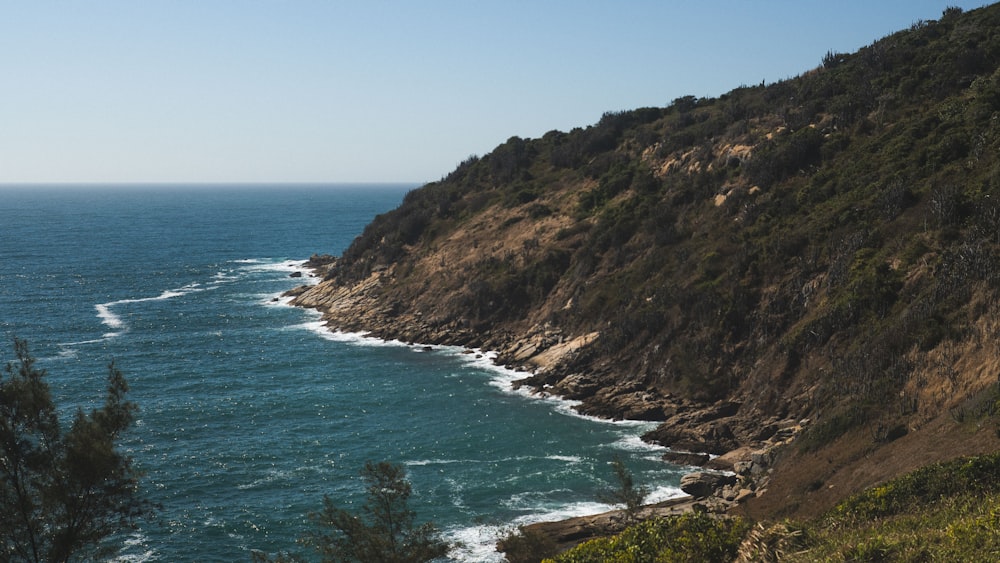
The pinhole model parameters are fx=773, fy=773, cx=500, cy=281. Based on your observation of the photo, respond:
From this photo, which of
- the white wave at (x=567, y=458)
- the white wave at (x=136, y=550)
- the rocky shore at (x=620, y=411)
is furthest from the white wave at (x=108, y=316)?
the white wave at (x=567, y=458)

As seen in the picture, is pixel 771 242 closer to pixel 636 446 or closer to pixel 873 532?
pixel 636 446

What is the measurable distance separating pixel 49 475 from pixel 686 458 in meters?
36.0

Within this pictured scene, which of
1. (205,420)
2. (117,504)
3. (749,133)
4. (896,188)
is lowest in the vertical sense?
(205,420)

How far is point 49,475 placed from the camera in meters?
26.6

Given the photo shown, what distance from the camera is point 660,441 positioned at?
5272 centimetres

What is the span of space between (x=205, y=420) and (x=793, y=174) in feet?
183

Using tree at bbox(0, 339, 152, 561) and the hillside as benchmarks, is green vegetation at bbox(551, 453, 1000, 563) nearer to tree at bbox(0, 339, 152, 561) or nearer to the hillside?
the hillside

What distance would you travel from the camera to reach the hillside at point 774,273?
4428cm

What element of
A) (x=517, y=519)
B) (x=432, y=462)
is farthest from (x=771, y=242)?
(x=517, y=519)

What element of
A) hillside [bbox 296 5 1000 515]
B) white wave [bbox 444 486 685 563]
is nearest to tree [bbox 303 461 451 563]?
white wave [bbox 444 486 685 563]

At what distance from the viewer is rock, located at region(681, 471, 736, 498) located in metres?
43.9

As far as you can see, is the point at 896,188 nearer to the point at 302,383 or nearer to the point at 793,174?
the point at 793,174

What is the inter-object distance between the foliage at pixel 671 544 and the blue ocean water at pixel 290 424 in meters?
14.2

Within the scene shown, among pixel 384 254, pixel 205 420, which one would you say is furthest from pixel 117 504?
pixel 384 254
